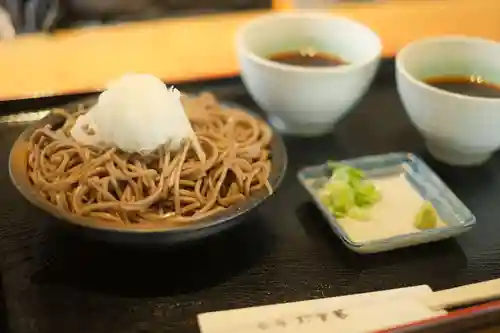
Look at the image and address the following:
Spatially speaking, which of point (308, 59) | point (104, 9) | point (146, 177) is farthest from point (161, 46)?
point (146, 177)

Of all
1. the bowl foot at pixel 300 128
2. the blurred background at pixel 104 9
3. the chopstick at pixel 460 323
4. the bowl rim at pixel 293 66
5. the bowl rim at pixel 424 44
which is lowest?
the blurred background at pixel 104 9

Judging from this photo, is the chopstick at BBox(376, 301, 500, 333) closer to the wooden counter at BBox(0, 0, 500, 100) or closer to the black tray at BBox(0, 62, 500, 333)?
the black tray at BBox(0, 62, 500, 333)

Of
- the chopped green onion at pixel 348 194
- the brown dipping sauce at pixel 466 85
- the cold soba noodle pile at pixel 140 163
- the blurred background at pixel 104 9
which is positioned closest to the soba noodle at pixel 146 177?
the cold soba noodle pile at pixel 140 163

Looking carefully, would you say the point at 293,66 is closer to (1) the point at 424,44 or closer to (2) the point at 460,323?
(1) the point at 424,44

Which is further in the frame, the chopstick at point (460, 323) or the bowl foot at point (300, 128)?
the bowl foot at point (300, 128)

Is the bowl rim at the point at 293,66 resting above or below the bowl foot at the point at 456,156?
above

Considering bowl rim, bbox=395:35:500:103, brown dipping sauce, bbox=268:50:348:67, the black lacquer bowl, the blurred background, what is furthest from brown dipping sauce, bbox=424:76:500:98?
the blurred background

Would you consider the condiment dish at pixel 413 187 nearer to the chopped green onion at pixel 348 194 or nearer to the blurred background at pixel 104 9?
the chopped green onion at pixel 348 194

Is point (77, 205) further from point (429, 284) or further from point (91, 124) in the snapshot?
point (429, 284)
